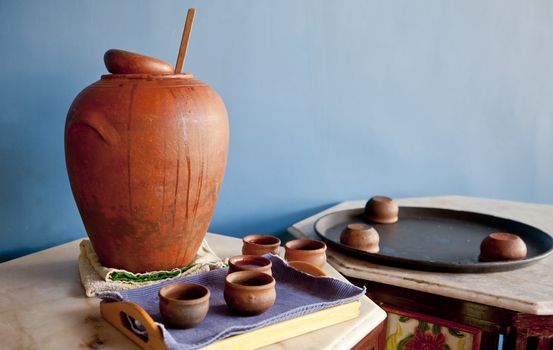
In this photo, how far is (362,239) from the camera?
3.90 feet

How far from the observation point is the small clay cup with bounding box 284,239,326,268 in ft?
3.25

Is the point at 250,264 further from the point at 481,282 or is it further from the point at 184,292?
the point at 481,282

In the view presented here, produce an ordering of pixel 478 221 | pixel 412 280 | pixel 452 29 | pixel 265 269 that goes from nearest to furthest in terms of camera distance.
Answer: pixel 265 269 < pixel 412 280 < pixel 478 221 < pixel 452 29

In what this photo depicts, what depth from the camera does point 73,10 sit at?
113 cm

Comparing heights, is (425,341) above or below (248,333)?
below

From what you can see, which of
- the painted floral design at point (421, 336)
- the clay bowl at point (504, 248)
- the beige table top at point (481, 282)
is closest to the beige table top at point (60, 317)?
the beige table top at point (481, 282)

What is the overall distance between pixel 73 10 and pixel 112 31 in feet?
0.30

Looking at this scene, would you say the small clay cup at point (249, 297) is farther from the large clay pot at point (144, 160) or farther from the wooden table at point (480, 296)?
the wooden table at point (480, 296)

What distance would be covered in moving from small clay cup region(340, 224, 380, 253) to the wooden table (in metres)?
0.03

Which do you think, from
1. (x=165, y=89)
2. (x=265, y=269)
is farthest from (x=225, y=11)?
(x=265, y=269)

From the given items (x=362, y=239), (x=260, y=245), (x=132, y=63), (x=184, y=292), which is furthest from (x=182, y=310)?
(x=362, y=239)

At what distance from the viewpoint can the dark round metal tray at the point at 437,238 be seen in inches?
43.3

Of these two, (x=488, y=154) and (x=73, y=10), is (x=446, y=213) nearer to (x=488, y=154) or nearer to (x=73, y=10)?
(x=488, y=154)

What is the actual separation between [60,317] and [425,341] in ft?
2.33
